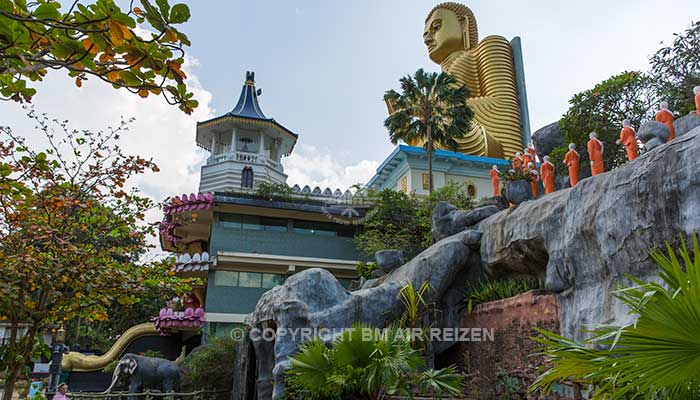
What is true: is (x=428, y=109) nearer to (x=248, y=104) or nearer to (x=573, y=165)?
(x=573, y=165)

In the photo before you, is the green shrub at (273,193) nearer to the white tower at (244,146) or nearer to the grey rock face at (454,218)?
the white tower at (244,146)

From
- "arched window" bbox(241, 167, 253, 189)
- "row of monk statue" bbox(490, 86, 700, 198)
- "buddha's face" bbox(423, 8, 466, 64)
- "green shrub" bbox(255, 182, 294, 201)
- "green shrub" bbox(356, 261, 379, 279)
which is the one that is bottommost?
"green shrub" bbox(356, 261, 379, 279)

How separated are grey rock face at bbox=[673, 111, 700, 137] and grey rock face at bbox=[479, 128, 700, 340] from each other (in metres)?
3.30

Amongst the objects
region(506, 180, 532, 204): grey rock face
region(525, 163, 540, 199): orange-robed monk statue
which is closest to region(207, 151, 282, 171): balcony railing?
A: region(525, 163, 540, 199): orange-robed monk statue

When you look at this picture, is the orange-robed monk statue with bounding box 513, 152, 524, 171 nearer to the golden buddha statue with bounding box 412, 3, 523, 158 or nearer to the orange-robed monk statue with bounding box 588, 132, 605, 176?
the orange-robed monk statue with bounding box 588, 132, 605, 176

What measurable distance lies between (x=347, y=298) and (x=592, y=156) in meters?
6.20

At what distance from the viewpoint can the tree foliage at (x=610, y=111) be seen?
15.2 m

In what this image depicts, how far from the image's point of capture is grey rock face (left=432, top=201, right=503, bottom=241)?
14375 mm

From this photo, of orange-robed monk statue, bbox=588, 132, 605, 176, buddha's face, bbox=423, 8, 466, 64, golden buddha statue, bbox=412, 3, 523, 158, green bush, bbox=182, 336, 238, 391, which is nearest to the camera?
orange-robed monk statue, bbox=588, 132, 605, 176

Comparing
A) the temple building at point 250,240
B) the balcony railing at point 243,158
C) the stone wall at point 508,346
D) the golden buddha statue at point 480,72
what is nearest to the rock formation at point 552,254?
the stone wall at point 508,346

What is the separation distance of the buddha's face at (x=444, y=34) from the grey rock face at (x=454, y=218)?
2330 cm

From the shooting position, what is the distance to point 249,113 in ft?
102

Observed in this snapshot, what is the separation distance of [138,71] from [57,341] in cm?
1345

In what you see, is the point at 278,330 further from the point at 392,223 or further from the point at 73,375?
the point at 73,375
